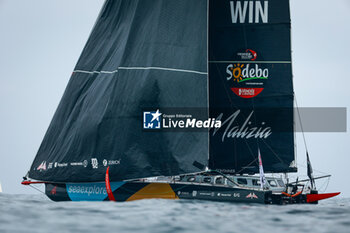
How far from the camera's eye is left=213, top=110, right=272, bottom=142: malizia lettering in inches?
898

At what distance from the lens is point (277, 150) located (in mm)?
22922

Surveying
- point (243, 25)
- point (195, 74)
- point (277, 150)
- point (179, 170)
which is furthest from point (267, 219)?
point (243, 25)

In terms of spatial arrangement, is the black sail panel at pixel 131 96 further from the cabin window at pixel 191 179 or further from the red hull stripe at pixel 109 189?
the cabin window at pixel 191 179

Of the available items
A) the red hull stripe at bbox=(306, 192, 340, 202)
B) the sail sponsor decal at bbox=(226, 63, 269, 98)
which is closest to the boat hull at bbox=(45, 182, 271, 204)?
the red hull stripe at bbox=(306, 192, 340, 202)

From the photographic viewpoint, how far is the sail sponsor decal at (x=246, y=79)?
75.5ft

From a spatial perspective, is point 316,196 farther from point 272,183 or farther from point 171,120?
point 171,120

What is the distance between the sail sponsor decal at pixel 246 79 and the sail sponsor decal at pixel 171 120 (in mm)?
3641

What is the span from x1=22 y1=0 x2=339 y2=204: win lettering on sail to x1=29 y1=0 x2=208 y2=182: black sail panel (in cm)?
4

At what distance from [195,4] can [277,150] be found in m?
7.35

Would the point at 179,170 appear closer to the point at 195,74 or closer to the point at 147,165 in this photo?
the point at 147,165
